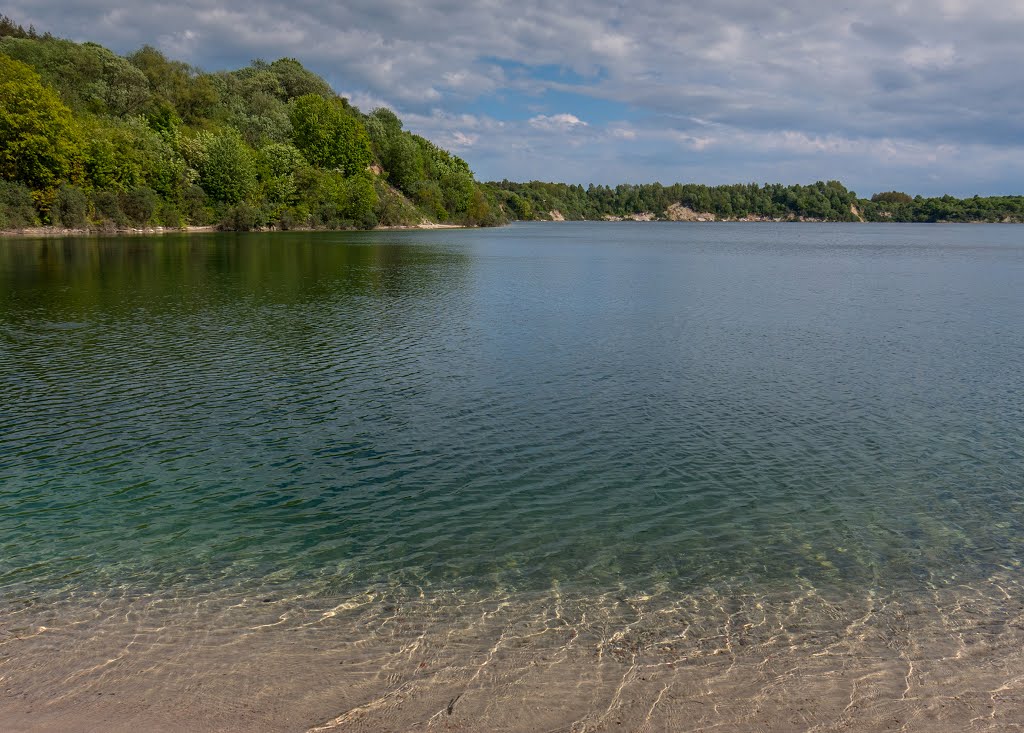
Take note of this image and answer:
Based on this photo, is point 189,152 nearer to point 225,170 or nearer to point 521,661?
point 225,170

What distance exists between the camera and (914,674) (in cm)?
841

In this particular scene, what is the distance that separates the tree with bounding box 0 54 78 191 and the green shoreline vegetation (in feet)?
0.56

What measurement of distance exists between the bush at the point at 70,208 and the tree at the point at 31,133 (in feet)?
7.07

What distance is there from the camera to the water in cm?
824

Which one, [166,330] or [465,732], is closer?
[465,732]

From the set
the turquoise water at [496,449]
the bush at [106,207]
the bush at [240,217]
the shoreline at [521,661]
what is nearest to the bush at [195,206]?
the bush at [240,217]

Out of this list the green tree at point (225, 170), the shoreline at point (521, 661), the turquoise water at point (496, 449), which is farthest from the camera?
the green tree at point (225, 170)

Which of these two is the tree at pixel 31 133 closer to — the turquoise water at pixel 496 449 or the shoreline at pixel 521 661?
the turquoise water at pixel 496 449

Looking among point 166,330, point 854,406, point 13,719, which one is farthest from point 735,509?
point 166,330

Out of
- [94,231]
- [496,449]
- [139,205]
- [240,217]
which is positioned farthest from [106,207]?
[496,449]

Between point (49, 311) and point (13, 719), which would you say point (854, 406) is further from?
point (49, 311)

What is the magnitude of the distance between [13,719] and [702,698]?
7.23 meters

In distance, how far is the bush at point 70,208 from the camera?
313ft

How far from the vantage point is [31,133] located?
9162 centimetres
